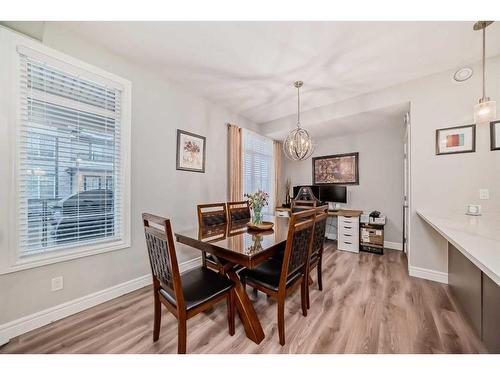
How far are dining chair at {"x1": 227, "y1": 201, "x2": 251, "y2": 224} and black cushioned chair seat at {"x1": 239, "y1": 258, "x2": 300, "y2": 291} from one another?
0.89m

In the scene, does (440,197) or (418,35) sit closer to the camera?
(418,35)

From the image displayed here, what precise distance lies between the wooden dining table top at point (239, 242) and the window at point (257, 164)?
1.95 meters

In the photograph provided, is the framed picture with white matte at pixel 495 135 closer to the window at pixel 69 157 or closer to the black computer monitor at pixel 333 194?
the black computer monitor at pixel 333 194

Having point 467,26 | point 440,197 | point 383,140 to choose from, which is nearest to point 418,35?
point 467,26

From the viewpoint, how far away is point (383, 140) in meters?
3.82

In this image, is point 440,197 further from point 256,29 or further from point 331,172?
point 256,29

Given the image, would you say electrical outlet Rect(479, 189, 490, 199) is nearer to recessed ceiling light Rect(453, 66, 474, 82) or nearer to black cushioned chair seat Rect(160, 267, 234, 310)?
recessed ceiling light Rect(453, 66, 474, 82)

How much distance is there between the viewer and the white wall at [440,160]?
2.17 metres

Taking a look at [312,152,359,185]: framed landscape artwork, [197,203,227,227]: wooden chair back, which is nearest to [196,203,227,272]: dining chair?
[197,203,227,227]: wooden chair back

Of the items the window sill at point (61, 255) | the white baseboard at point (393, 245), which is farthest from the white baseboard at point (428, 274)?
the window sill at point (61, 255)

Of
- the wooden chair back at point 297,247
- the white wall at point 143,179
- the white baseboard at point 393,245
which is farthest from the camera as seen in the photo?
the white baseboard at point 393,245

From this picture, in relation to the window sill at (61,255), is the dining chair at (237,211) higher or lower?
higher

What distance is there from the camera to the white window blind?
160 cm

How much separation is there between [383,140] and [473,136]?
164cm
